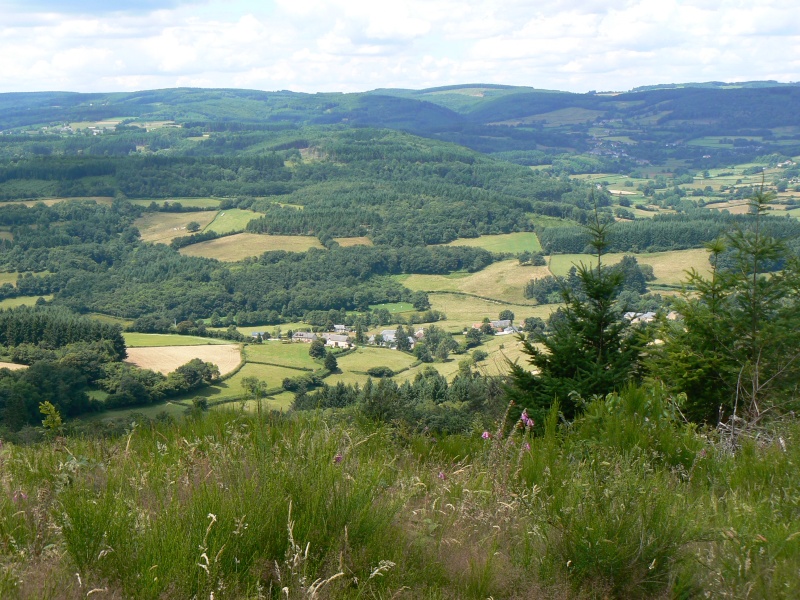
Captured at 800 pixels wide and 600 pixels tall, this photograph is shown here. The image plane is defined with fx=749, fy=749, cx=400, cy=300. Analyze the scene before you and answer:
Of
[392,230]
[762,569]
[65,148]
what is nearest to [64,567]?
[762,569]

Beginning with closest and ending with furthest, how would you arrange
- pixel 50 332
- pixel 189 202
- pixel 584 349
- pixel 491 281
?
pixel 584 349 → pixel 50 332 → pixel 491 281 → pixel 189 202

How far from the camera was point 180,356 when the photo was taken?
58062mm

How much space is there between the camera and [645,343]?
10.9 meters

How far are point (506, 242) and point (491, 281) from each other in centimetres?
2411

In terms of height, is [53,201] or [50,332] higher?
[53,201]

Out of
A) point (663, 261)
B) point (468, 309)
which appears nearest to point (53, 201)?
point (468, 309)

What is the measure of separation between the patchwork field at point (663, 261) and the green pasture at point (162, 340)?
3890cm

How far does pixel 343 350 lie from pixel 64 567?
65.1m

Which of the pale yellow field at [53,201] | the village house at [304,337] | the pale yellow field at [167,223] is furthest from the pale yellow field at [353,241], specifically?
the village house at [304,337]

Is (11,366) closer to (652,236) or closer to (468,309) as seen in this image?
(468,309)

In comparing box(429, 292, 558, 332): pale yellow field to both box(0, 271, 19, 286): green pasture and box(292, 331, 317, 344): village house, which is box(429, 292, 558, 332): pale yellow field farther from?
box(0, 271, 19, 286): green pasture

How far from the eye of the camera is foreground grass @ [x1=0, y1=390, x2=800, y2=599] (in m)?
2.73

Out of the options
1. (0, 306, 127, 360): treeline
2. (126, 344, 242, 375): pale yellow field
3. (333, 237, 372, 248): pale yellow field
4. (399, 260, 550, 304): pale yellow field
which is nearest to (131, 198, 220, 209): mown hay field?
(333, 237, 372, 248): pale yellow field

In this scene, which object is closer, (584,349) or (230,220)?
(584,349)
